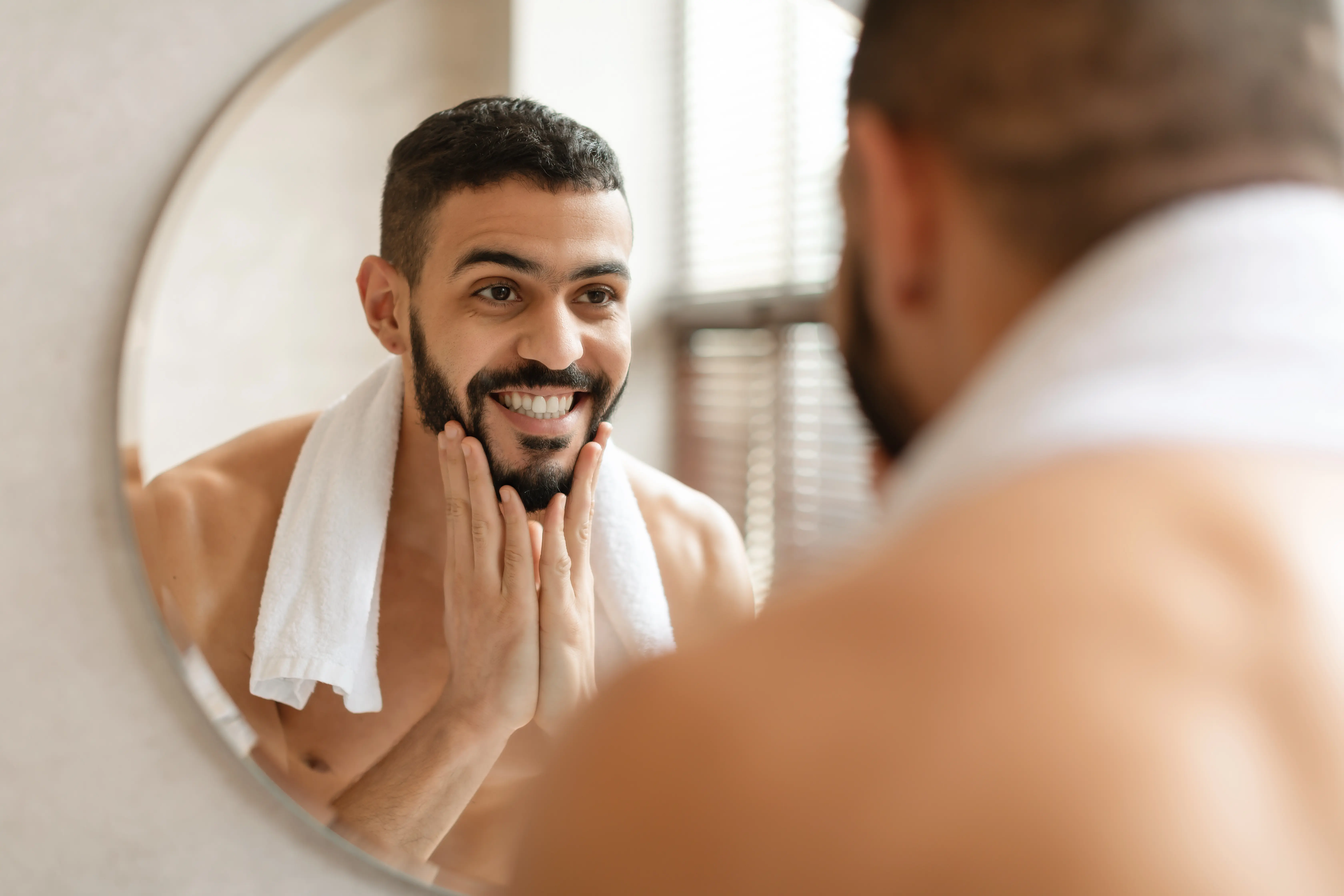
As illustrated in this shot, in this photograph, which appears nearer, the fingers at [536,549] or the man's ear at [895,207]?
the man's ear at [895,207]

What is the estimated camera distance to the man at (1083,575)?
0.24m

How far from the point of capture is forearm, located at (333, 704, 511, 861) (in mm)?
698

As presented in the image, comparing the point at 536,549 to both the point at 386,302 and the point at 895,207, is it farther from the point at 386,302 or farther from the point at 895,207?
the point at 895,207

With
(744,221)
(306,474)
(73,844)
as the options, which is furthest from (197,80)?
(73,844)

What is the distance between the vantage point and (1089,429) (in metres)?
0.27

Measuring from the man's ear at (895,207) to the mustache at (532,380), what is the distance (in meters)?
0.31

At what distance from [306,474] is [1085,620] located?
584 millimetres

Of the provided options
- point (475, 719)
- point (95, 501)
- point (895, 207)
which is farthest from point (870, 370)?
point (95, 501)

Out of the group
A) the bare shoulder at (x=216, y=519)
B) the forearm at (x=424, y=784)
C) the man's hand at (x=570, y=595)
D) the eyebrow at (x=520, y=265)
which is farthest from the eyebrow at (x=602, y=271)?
the forearm at (x=424, y=784)

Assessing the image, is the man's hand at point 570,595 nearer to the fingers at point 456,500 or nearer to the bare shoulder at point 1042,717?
the fingers at point 456,500

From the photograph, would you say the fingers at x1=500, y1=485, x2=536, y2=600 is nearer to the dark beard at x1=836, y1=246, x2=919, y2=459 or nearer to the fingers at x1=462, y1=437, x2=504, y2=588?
the fingers at x1=462, y1=437, x2=504, y2=588

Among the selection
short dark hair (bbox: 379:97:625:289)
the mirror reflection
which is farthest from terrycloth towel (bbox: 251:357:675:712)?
short dark hair (bbox: 379:97:625:289)

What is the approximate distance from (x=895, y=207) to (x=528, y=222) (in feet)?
1.09

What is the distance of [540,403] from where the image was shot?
0.65 metres
